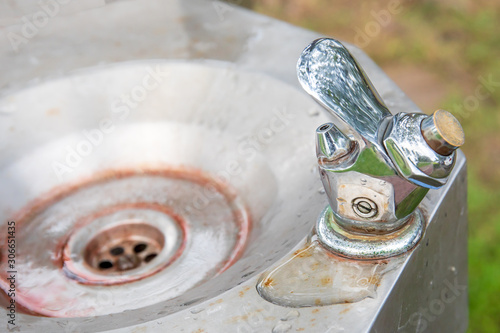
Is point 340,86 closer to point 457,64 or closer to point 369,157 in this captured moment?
point 369,157

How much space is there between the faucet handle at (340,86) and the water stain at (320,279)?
0.46ft

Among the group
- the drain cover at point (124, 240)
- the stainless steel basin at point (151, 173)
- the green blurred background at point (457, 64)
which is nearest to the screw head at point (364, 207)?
the stainless steel basin at point (151, 173)

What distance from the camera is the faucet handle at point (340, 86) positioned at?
1.93ft

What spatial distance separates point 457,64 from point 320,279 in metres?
1.77

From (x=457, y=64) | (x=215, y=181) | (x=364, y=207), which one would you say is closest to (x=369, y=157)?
(x=364, y=207)

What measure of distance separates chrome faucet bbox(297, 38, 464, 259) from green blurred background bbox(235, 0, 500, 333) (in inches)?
38.9

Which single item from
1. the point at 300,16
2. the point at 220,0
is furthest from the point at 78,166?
the point at 300,16

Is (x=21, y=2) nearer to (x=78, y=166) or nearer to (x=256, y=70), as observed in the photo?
(x=78, y=166)

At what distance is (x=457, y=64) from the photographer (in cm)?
219

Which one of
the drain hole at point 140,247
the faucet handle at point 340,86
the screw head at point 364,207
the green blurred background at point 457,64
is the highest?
the green blurred background at point 457,64

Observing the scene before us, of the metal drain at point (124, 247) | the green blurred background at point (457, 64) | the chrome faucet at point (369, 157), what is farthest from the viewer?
the green blurred background at point (457, 64)

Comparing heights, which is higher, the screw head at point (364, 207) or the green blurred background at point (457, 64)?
the green blurred background at point (457, 64)

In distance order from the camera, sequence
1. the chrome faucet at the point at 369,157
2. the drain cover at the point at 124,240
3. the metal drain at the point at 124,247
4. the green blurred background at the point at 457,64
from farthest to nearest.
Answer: the green blurred background at the point at 457,64
the metal drain at the point at 124,247
the drain cover at the point at 124,240
the chrome faucet at the point at 369,157

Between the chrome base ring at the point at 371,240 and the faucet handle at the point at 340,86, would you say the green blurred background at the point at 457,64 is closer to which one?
the chrome base ring at the point at 371,240
